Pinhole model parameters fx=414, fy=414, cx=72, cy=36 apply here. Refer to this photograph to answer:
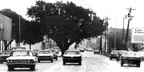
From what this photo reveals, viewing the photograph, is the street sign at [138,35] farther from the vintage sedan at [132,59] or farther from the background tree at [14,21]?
the vintage sedan at [132,59]

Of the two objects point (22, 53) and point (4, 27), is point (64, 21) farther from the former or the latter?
point (22, 53)

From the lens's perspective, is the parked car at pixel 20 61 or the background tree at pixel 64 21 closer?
the parked car at pixel 20 61

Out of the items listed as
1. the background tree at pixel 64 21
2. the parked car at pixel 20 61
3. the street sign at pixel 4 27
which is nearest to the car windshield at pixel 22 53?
the parked car at pixel 20 61

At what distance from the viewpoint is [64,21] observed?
83.5 meters

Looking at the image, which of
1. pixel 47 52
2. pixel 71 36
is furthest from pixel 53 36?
pixel 47 52

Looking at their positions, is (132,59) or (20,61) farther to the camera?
(132,59)

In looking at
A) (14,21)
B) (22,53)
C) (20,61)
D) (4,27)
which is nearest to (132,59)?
(22,53)

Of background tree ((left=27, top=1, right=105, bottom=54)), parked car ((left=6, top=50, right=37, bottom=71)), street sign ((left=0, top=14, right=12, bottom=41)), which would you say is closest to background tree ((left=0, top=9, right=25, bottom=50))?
background tree ((left=27, top=1, right=105, bottom=54))

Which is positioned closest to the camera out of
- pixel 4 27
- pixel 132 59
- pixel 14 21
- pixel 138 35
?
pixel 132 59

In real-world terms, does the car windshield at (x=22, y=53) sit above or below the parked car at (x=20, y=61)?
above

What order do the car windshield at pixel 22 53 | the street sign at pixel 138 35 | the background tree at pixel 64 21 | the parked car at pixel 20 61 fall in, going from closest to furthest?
the parked car at pixel 20 61 < the car windshield at pixel 22 53 < the street sign at pixel 138 35 < the background tree at pixel 64 21

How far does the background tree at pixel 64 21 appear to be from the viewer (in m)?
82.9

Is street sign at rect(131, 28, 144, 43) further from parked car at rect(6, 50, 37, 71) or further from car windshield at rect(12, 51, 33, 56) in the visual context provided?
parked car at rect(6, 50, 37, 71)

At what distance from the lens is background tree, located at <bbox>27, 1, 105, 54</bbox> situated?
82875mm
